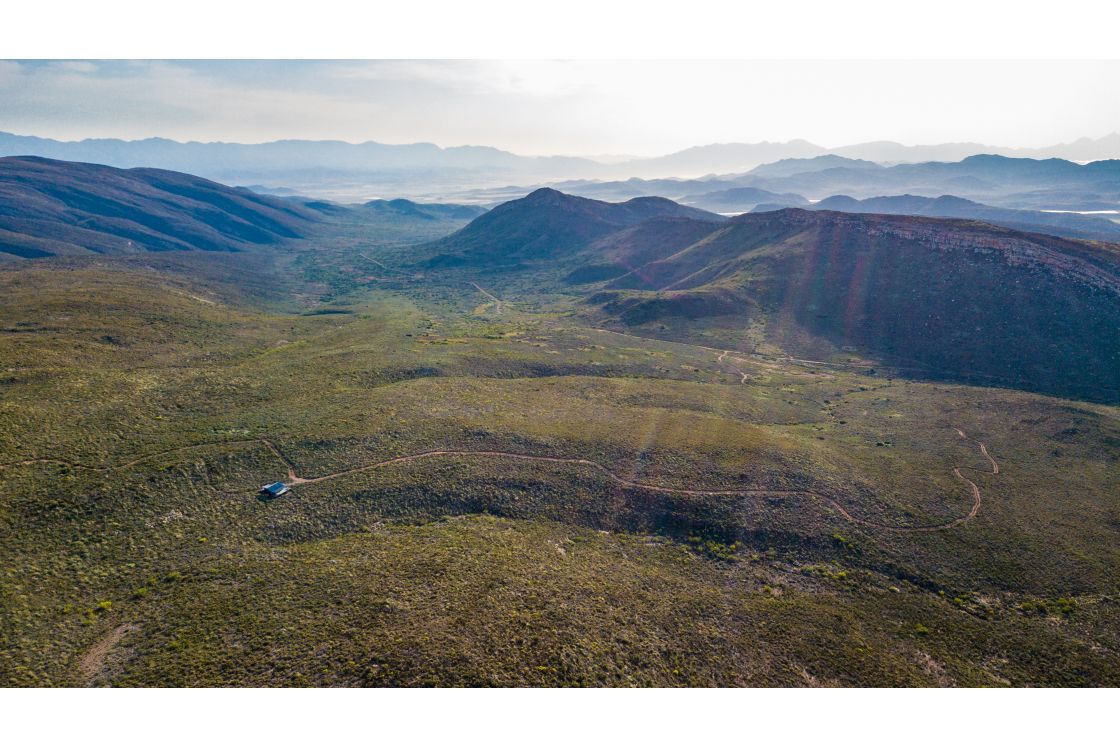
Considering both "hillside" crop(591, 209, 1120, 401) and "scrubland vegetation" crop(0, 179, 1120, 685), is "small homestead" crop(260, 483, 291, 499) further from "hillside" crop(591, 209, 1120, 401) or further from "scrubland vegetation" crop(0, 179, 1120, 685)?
"hillside" crop(591, 209, 1120, 401)

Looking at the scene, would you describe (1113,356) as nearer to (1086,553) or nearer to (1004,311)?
(1004,311)

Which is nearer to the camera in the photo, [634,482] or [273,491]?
[273,491]

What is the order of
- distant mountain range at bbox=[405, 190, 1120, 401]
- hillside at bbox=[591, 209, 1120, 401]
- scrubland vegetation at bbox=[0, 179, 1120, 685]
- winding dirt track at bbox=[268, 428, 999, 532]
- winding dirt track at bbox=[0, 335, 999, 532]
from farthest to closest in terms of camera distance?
distant mountain range at bbox=[405, 190, 1120, 401], hillside at bbox=[591, 209, 1120, 401], winding dirt track at bbox=[268, 428, 999, 532], winding dirt track at bbox=[0, 335, 999, 532], scrubland vegetation at bbox=[0, 179, 1120, 685]

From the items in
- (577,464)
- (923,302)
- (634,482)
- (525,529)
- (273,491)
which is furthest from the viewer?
(923,302)

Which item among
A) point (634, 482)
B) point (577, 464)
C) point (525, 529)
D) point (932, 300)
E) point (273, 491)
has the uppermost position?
point (932, 300)

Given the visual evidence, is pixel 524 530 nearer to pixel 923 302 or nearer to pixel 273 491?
pixel 273 491

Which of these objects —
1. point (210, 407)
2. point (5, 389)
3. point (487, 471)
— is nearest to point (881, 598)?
point (487, 471)

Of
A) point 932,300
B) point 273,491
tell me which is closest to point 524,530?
point 273,491

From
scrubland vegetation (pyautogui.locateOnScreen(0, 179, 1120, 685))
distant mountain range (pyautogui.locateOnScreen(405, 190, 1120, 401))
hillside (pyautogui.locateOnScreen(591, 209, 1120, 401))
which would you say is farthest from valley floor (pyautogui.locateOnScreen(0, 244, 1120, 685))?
distant mountain range (pyautogui.locateOnScreen(405, 190, 1120, 401))

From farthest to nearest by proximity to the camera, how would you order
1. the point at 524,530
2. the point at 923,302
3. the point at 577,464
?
A: the point at 923,302 < the point at 577,464 < the point at 524,530
